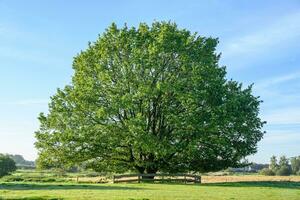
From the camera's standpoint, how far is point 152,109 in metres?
57.6

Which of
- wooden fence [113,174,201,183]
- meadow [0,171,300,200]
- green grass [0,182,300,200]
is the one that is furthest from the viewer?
wooden fence [113,174,201,183]

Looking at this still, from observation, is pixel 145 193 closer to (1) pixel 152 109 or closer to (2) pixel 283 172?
(1) pixel 152 109

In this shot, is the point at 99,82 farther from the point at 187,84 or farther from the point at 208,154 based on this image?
the point at 208,154

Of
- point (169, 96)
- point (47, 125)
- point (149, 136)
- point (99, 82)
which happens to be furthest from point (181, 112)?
point (47, 125)

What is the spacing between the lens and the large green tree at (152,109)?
54.3 meters

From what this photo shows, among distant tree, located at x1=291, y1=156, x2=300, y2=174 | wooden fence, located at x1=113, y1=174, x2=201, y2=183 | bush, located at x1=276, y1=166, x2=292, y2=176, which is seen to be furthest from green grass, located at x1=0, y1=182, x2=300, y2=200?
distant tree, located at x1=291, y1=156, x2=300, y2=174

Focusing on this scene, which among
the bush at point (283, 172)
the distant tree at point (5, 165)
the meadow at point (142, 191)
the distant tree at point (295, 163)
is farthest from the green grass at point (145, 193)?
the distant tree at point (295, 163)

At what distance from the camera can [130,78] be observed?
56594 millimetres

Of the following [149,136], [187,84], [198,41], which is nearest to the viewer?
[149,136]

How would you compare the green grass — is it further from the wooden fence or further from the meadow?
the wooden fence

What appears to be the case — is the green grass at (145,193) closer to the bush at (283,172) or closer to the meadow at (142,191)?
the meadow at (142,191)

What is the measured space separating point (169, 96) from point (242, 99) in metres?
8.87

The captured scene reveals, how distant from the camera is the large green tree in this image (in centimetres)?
5434

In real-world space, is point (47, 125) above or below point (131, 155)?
above
